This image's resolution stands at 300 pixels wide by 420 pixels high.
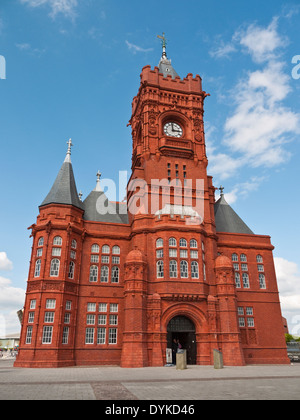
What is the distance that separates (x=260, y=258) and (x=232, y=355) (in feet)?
42.8

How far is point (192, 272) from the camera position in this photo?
32281mm

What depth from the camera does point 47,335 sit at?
29219 millimetres

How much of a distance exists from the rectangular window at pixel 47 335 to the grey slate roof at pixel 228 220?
21861 millimetres

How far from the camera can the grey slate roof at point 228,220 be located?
40.2 m

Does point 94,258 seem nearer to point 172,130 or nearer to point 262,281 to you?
point 172,130

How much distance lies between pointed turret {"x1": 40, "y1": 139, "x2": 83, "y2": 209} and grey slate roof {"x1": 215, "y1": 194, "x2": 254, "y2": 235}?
56.5ft

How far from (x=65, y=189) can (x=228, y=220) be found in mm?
20278

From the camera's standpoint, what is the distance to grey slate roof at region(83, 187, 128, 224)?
37931 millimetres

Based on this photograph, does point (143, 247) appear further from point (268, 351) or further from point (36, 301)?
point (268, 351)

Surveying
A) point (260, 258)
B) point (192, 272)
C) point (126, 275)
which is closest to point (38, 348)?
point (126, 275)

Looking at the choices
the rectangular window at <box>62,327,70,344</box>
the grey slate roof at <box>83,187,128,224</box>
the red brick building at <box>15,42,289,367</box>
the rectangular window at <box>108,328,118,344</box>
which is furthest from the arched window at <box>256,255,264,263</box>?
the rectangular window at <box>62,327,70,344</box>

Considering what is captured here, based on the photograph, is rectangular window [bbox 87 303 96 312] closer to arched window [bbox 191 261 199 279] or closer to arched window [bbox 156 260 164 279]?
arched window [bbox 156 260 164 279]

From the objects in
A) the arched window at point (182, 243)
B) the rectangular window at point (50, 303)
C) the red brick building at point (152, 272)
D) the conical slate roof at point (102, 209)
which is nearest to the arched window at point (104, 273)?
the red brick building at point (152, 272)

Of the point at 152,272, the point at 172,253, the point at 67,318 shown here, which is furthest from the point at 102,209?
the point at 67,318
